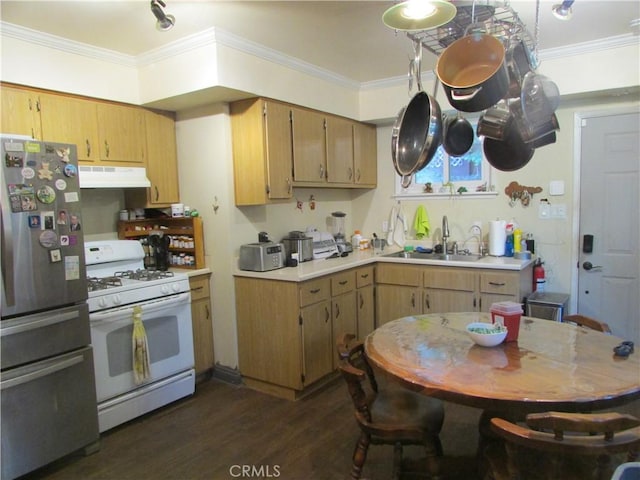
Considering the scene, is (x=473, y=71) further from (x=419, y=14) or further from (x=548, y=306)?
(x=548, y=306)

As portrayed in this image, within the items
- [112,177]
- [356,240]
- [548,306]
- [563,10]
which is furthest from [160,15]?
[548,306]

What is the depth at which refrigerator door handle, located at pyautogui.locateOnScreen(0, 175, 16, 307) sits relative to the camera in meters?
2.13

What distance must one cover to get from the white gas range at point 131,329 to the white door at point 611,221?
328cm

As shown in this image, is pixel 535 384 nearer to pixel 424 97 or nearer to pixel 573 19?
pixel 424 97

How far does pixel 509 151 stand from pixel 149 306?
243cm

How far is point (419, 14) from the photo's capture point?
69.3 inches

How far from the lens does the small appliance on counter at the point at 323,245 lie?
3.87 m

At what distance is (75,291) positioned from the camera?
2.44 metres

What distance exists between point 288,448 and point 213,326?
132 centimetres

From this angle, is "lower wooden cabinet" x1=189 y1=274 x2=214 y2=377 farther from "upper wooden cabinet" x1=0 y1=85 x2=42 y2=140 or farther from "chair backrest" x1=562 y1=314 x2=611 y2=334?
"chair backrest" x1=562 y1=314 x2=611 y2=334

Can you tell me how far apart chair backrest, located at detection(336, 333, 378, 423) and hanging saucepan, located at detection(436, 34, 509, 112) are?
1239mm

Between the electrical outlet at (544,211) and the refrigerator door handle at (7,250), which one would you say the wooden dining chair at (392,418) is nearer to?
the refrigerator door handle at (7,250)

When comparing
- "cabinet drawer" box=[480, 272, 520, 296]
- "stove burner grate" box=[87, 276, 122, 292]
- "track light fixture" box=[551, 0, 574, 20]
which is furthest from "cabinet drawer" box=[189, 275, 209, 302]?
"track light fixture" box=[551, 0, 574, 20]

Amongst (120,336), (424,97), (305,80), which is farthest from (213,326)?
(424,97)
